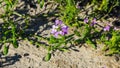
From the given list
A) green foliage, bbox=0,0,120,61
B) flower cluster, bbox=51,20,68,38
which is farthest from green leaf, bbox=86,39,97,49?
flower cluster, bbox=51,20,68,38

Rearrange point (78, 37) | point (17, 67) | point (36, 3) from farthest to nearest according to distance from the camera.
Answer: point (36, 3) < point (78, 37) < point (17, 67)

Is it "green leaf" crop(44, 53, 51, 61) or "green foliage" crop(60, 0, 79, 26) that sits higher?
"green foliage" crop(60, 0, 79, 26)

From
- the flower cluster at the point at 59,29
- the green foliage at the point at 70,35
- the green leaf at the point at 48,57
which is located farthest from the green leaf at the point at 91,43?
the green leaf at the point at 48,57

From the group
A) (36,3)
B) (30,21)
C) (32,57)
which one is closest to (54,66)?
(32,57)

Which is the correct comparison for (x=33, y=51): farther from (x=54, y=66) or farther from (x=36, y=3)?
(x=36, y=3)

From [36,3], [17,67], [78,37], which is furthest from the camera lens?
[36,3]

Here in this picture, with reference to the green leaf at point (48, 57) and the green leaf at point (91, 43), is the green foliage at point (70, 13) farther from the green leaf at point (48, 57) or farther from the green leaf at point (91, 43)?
the green leaf at point (48, 57)

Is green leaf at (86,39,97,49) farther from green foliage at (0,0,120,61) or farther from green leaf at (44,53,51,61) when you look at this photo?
green leaf at (44,53,51,61)

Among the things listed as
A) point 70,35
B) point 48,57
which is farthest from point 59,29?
point 48,57
